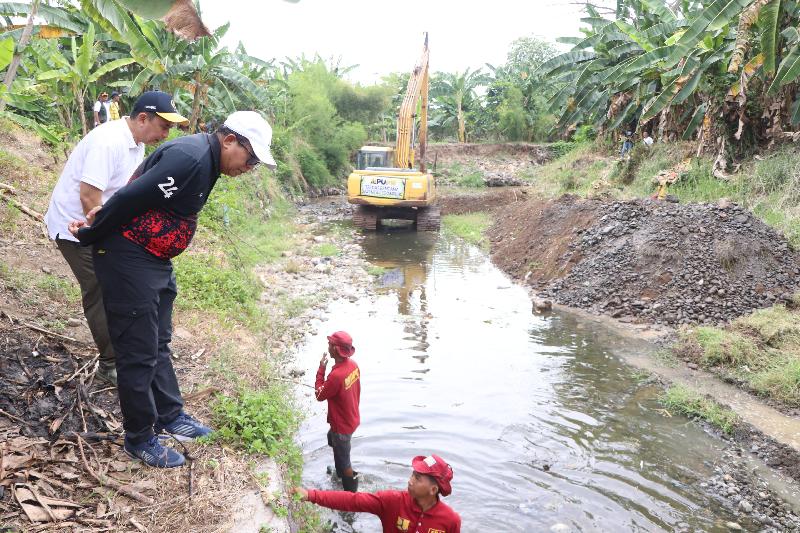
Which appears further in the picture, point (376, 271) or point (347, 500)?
point (376, 271)

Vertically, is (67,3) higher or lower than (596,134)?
higher

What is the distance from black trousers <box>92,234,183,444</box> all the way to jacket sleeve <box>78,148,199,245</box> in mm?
91

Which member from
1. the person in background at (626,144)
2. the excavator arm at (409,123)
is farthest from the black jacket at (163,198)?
the person in background at (626,144)

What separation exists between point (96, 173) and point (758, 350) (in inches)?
317

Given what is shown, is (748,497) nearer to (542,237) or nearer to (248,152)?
(248,152)

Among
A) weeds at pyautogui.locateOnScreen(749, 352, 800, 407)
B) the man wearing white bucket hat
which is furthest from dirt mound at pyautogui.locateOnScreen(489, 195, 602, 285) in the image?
the man wearing white bucket hat

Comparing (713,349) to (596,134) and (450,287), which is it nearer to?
(450,287)

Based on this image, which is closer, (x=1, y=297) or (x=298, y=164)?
(x=1, y=297)

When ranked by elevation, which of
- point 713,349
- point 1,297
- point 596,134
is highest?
point 596,134

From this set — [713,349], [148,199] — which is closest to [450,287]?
[713,349]

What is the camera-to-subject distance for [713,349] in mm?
8047

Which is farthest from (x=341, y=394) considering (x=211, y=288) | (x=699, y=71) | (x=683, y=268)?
(x=699, y=71)

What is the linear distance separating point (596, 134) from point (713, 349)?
18650 mm

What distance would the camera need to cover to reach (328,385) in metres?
4.69
